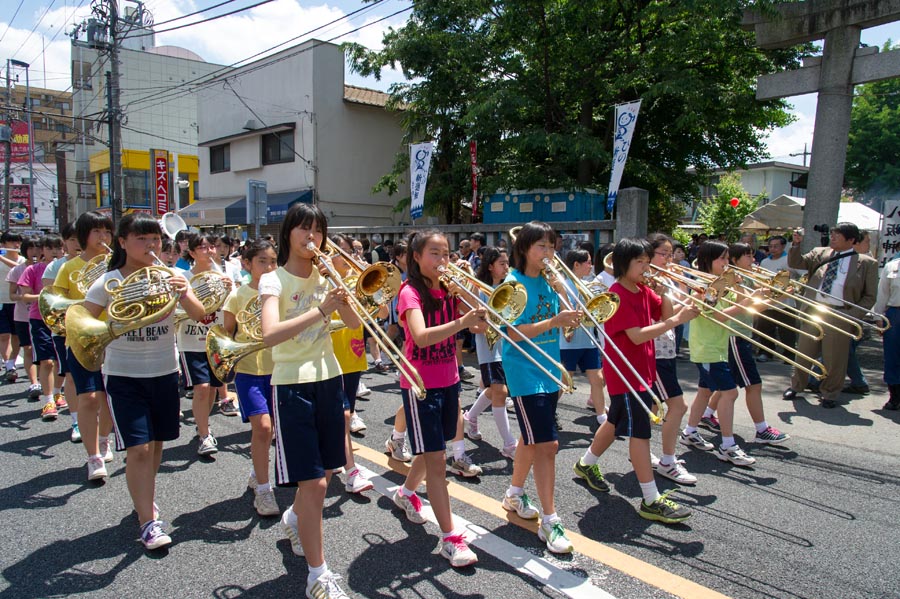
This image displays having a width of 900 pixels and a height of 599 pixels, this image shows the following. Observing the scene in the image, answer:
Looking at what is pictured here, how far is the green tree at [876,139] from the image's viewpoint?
86.4 ft

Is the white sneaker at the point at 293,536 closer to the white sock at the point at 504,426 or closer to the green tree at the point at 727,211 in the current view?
the white sock at the point at 504,426

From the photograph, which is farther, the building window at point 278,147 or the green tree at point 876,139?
the green tree at point 876,139

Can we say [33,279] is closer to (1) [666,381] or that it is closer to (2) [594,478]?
(2) [594,478]

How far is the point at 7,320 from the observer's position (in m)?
7.74

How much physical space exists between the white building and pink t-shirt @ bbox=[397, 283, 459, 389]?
66.2ft

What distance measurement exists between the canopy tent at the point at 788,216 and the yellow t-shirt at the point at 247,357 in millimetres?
17982

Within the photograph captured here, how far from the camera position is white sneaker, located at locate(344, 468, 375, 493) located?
13.4 feet

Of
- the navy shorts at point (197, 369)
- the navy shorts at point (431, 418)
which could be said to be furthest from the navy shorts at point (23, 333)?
the navy shorts at point (431, 418)

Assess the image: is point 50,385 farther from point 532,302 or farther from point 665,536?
point 665,536

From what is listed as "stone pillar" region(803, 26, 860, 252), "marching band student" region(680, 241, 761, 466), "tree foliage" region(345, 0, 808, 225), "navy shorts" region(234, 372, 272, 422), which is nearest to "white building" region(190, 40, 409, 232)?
"tree foliage" region(345, 0, 808, 225)

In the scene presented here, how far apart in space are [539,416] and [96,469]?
342 cm

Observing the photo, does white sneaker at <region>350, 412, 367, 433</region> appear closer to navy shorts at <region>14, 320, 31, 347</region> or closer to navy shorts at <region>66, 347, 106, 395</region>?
navy shorts at <region>66, 347, 106, 395</region>

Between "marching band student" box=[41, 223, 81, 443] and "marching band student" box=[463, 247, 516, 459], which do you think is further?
"marching band student" box=[41, 223, 81, 443]

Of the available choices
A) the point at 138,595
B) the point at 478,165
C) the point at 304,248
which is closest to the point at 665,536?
the point at 304,248
